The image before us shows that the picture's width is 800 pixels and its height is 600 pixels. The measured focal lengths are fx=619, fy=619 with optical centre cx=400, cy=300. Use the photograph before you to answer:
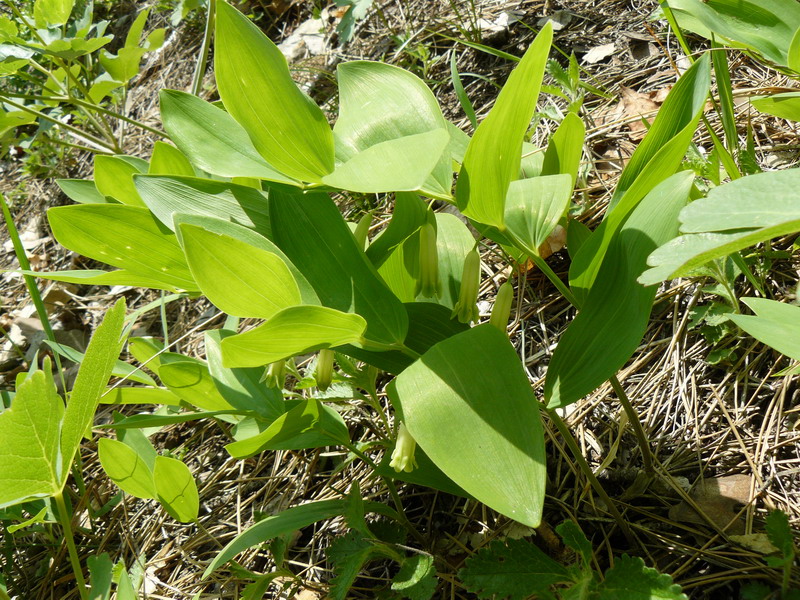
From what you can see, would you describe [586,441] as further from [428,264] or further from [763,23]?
[763,23]

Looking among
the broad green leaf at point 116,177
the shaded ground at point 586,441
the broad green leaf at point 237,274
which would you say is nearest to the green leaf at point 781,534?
the shaded ground at point 586,441

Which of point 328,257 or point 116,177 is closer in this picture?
point 328,257

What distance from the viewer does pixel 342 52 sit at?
265 centimetres

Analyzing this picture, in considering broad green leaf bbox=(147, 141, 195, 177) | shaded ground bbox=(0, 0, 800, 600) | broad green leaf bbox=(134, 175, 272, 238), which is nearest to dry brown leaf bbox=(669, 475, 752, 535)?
shaded ground bbox=(0, 0, 800, 600)

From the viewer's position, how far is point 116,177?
118 centimetres

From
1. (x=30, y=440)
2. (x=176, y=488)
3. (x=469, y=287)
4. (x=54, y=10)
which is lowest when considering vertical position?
(x=176, y=488)

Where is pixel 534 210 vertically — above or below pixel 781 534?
above

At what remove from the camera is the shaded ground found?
1091 mm

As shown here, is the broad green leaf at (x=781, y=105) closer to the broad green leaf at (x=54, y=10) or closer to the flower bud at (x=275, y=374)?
the flower bud at (x=275, y=374)

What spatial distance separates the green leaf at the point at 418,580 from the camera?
973 millimetres

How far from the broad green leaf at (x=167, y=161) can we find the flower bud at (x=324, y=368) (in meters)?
0.44

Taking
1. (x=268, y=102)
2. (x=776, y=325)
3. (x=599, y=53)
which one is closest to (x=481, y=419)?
(x=776, y=325)

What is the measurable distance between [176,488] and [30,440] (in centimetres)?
39

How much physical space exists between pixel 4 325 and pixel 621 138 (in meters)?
2.44
